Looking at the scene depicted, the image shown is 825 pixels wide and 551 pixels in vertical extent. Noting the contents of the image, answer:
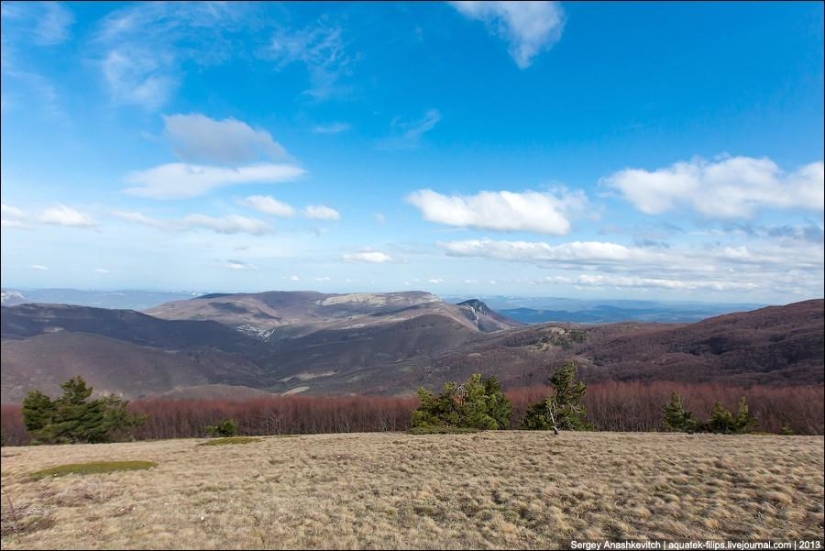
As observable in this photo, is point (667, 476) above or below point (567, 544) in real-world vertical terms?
below

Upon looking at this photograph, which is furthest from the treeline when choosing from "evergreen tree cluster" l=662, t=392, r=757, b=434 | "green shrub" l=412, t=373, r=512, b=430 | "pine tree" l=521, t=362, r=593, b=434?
"green shrub" l=412, t=373, r=512, b=430

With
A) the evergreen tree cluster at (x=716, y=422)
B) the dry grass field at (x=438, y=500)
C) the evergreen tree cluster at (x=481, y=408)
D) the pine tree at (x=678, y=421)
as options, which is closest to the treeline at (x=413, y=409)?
the pine tree at (x=678, y=421)

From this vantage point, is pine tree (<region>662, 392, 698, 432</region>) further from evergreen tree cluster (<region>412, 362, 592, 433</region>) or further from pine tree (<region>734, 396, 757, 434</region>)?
evergreen tree cluster (<region>412, 362, 592, 433</region>)

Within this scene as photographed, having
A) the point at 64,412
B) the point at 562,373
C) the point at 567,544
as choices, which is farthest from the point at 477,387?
the point at 64,412

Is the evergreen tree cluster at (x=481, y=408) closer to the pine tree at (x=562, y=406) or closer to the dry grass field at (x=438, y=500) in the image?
the pine tree at (x=562, y=406)

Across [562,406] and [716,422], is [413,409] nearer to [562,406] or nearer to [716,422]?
[562,406]

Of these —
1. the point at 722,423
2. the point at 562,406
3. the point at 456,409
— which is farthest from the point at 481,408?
the point at 722,423

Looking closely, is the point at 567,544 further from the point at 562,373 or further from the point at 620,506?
the point at 562,373
